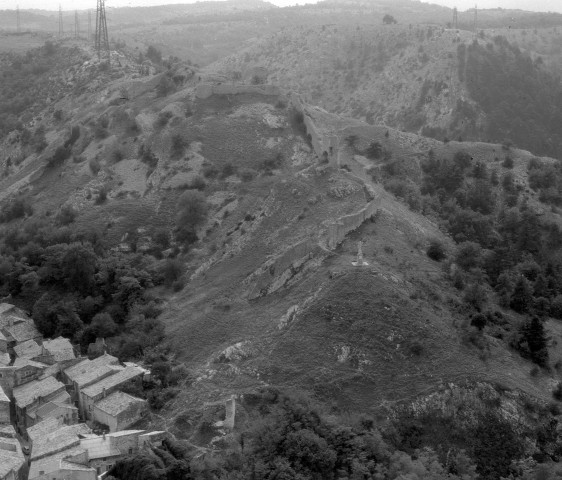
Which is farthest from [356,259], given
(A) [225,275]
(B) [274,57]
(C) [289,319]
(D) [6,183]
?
(B) [274,57]

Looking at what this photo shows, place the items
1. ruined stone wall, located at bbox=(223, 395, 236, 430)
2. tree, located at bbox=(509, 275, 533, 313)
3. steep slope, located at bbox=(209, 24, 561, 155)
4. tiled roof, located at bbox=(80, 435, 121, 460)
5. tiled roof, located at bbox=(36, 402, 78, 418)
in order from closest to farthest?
1. tiled roof, located at bbox=(80, 435, 121, 460)
2. ruined stone wall, located at bbox=(223, 395, 236, 430)
3. tiled roof, located at bbox=(36, 402, 78, 418)
4. tree, located at bbox=(509, 275, 533, 313)
5. steep slope, located at bbox=(209, 24, 561, 155)

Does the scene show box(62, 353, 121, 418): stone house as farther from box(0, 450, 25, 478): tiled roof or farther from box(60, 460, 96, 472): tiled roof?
box(60, 460, 96, 472): tiled roof

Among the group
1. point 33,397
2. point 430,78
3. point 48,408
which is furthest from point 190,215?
point 430,78

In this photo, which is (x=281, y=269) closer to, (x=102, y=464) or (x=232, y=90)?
(x=102, y=464)

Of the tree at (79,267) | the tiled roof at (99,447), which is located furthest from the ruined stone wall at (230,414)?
the tree at (79,267)

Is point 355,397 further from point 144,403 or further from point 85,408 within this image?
point 85,408

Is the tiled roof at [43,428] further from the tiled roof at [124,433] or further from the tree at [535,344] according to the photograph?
the tree at [535,344]

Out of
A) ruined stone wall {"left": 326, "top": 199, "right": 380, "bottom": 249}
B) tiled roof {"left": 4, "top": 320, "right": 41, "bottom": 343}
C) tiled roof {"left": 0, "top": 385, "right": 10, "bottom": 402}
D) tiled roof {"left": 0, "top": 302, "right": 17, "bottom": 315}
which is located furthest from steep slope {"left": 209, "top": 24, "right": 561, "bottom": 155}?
tiled roof {"left": 0, "top": 385, "right": 10, "bottom": 402}
